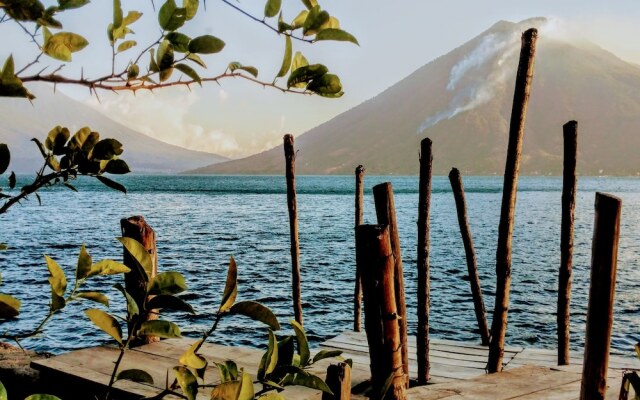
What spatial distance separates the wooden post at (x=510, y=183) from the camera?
19.7ft

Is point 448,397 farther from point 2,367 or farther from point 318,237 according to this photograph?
point 318,237

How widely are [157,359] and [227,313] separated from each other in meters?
4.25

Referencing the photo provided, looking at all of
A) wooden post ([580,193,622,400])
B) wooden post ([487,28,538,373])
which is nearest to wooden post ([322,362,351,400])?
wooden post ([580,193,622,400])

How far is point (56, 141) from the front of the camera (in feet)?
3.75

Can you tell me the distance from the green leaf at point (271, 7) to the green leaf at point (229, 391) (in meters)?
0.60

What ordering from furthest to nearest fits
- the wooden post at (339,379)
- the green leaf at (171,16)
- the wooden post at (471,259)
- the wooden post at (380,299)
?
1. the wooden post at (471,259)
2. the wooden post at (380,299)
3. the wooden post at (339,379)
4. the green leaf at (171,16)

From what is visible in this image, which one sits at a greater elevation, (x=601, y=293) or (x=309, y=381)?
(x=309, y=381)

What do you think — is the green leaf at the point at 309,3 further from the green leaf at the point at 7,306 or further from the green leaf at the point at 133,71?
the green leaf at the point at 7,306

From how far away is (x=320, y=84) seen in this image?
1150mm

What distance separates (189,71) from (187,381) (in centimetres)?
53

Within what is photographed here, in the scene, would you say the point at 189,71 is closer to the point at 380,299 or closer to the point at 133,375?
the point at 133,375

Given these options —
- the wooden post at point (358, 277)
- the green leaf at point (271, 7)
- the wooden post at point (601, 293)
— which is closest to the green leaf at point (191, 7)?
the green leaf at point (271, 7)

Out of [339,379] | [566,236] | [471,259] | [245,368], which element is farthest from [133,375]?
[471,259]

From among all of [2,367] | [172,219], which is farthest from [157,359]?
[172,219]
